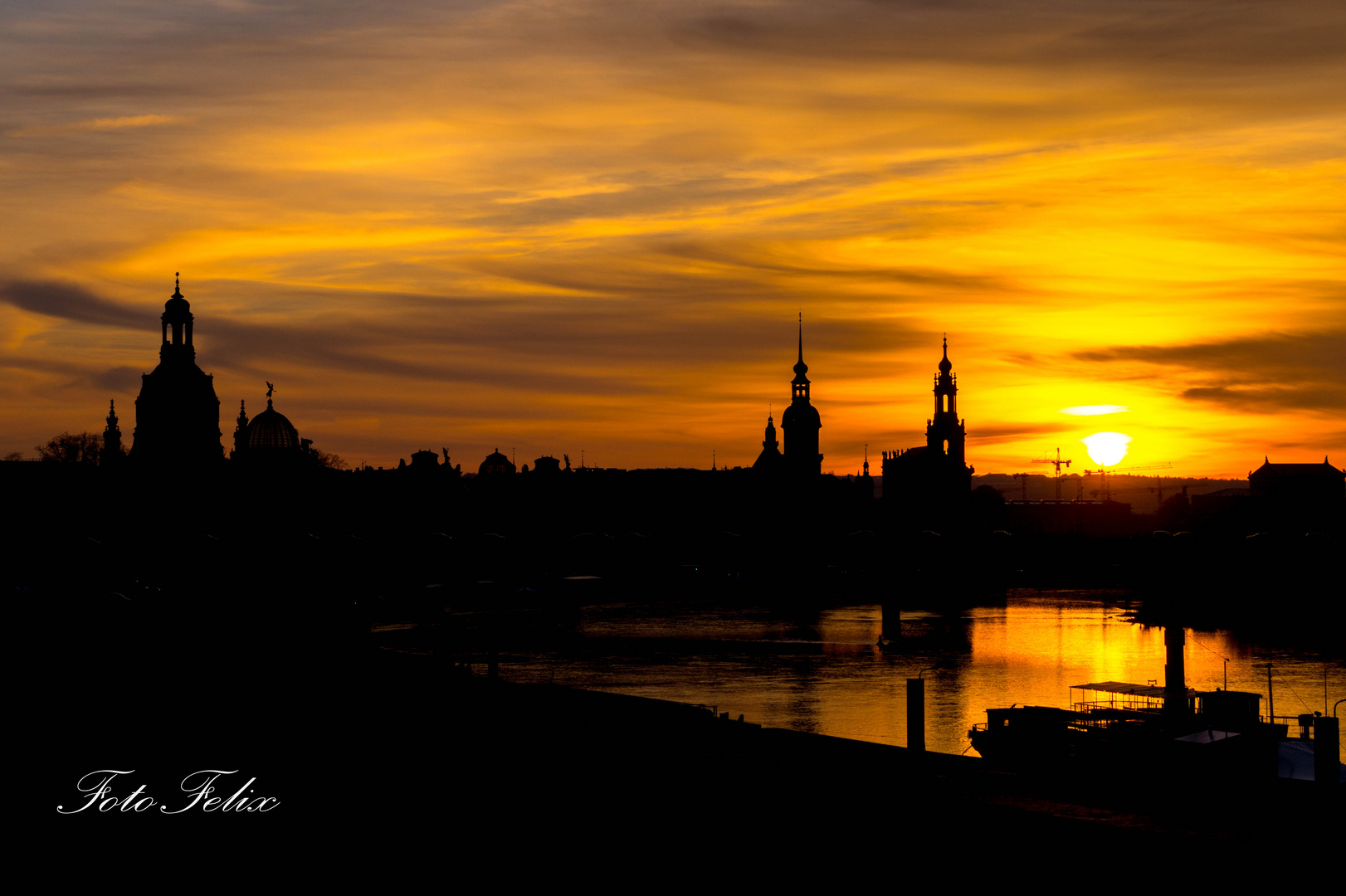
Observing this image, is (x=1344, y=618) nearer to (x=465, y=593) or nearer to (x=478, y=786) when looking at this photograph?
(x=465, y=593)

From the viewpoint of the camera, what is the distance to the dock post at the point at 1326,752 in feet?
129

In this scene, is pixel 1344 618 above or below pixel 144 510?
below

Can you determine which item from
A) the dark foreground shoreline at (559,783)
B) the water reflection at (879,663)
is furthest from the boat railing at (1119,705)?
the dark foreground shoreline at (559,783)

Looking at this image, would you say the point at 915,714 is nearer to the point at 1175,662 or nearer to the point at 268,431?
the point at 1175,662

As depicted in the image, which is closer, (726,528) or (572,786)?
(572,786)

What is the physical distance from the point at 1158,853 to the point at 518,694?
1113 inches

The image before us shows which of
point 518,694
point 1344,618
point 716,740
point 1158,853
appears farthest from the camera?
point 1344,618

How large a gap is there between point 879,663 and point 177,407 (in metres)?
64.4

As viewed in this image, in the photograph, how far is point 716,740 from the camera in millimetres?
36031

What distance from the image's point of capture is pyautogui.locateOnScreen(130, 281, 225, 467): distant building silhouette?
11875 cm

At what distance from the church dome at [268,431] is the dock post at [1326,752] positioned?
118 meters

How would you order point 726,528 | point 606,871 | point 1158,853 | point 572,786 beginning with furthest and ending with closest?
point 726,528 → point 572,786 → point 606,871 → point 1158,853

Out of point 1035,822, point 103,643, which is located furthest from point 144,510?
point 1035,822

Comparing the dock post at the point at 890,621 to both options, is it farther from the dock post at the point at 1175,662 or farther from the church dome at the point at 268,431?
the church dome at the point at 268,431
